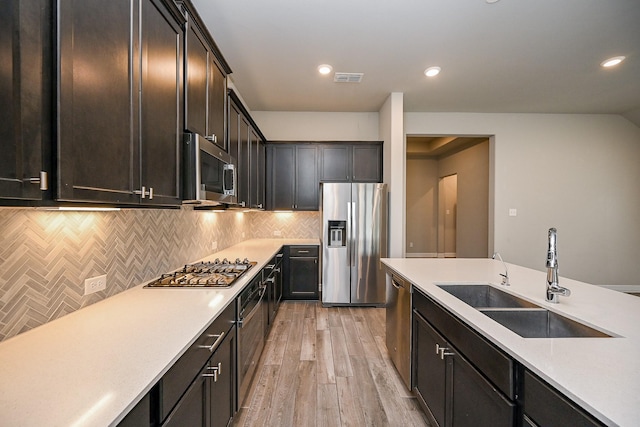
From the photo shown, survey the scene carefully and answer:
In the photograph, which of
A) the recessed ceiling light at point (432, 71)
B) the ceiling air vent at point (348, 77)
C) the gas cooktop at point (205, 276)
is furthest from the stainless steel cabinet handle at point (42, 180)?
the recessed ceiling light at point (432, 71)

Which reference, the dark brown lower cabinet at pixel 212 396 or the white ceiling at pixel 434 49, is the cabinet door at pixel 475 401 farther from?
the white ceiling at pixel 434 49

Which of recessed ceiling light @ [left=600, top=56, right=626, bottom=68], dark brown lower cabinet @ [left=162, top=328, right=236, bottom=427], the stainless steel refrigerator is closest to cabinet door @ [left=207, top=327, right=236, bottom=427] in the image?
dark brown lower cabinet @ [left=162, top=328, right=236, bottom=427]

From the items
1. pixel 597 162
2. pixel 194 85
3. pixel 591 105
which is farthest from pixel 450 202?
pixel 194 85

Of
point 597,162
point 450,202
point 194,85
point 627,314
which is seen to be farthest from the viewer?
point 450,202

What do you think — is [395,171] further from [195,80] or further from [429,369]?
[195,80]

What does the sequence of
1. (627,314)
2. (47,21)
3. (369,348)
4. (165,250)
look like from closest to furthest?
(47,21) < (627,314) < (165,250) < (369,348)

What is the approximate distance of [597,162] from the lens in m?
4.85

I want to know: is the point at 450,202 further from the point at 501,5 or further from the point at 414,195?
the point at 501,5

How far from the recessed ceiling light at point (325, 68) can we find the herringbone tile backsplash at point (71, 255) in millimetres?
2195

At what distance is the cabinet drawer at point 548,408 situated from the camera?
737mm

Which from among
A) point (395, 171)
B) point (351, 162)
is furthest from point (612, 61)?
point (351, 162)

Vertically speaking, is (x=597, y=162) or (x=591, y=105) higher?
(x=591, y=105)

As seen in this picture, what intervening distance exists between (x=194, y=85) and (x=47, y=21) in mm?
1018

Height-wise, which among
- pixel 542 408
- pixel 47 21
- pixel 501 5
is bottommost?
pixel 542 408
